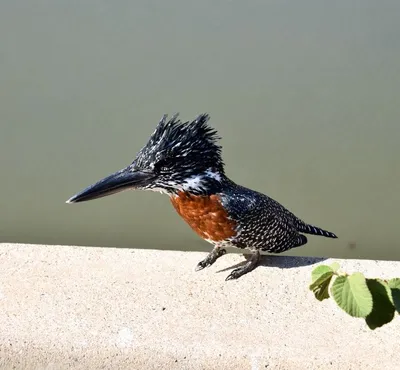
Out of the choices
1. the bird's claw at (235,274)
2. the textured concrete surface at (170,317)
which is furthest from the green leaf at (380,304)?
the bird's claw at (235,274)

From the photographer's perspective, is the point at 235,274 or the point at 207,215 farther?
the point at 235,274

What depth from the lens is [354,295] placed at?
765mm

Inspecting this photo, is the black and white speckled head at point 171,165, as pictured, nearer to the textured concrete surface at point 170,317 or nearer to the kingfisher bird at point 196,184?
the kingfisher bird at point 196,184

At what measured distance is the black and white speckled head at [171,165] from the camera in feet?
6.13

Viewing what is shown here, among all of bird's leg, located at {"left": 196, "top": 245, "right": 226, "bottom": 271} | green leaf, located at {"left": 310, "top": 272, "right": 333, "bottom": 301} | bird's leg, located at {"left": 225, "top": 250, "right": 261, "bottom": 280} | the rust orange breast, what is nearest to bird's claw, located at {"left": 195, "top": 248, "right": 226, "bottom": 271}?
bird's leg, located at {"left": 196, "top": 245, "right": 226, "bottom": 271}

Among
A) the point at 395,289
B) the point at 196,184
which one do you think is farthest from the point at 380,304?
the point at 196,184

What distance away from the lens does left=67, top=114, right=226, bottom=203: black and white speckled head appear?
187cm

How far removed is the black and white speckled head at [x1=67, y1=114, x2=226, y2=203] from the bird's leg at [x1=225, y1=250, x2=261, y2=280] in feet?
1.22

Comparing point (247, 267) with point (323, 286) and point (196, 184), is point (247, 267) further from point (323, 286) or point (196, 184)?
point (323, 286)

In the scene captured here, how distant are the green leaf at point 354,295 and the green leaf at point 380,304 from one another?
4cm

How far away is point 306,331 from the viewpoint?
182 cm

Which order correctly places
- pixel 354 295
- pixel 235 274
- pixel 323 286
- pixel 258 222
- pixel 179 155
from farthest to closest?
pixel 235 274 < pixel 258 222 < pixel 179 155 < pixel 323 286 < pixel 354 295

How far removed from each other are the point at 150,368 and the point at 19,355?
1.34ft

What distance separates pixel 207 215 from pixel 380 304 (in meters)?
1.14
